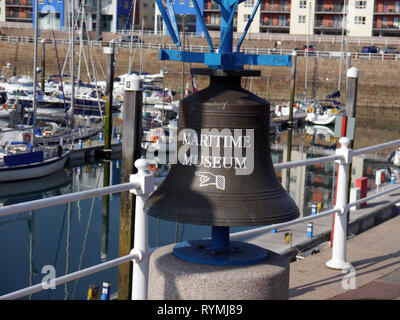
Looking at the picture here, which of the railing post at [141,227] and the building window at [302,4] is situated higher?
the building window at [302,4]

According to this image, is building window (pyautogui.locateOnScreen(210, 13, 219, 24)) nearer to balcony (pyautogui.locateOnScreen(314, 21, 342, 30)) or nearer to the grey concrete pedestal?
balcony (pyautogui.locateOnScreen(314, 21, 342, 30))

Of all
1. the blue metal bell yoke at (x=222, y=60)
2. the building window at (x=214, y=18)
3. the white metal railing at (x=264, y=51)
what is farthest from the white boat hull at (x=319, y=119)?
the blue metal bell yoke at (x=222, y=60)

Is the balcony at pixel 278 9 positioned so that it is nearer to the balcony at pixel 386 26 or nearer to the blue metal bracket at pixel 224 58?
the balcony at pixel 386 26

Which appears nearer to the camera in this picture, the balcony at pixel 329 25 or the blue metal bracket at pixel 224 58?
the blue metal bracket at pixel 224 58

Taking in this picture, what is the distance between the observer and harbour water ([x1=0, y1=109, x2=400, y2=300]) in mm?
14250

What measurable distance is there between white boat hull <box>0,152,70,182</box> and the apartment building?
4505cm

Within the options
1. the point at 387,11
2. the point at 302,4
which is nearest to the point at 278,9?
the point at 302,4

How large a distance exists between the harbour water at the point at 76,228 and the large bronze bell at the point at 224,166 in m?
9.61

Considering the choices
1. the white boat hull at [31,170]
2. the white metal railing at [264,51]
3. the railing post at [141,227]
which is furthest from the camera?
the white metal railing at [264,51]

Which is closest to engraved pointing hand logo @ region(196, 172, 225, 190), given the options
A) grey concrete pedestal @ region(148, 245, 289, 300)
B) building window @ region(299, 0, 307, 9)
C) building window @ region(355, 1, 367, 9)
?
grey concrete pedestal @ region(148, 245, 289, 300)

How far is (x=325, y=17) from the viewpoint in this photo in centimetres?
7375

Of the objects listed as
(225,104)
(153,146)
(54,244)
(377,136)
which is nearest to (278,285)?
(225,104)

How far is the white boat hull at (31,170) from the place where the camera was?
25438 millimetres
